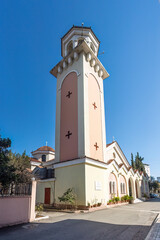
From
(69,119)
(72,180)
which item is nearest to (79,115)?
(69,119)

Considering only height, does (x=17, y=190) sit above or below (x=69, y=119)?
below

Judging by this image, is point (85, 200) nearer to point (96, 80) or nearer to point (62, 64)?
point (96, 80)

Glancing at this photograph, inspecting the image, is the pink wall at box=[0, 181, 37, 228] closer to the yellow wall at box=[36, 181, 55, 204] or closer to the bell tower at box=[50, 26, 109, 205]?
the bell tower at box=[50, 26, 109, 205]

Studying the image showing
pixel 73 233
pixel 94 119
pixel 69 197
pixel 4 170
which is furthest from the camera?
pixel 94 119

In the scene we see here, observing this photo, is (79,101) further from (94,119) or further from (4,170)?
(4,170)

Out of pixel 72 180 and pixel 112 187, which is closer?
pixel 72 180

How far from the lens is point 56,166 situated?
17703mm

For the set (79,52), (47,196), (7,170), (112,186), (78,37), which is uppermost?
(78,37)

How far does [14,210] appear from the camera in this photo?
28.3ft

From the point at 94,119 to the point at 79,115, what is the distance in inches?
92.0

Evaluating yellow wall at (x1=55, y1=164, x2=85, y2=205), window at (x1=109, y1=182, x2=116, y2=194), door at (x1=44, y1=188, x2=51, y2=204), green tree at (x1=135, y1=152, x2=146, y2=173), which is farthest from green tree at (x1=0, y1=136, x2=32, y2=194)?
green tree at (x1=135, y1=152, x2=146, y2=173)

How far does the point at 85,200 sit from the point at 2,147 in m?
8.56

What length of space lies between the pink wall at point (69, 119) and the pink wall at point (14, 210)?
7854 mm

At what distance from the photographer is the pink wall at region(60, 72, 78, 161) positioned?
17.3 meters
